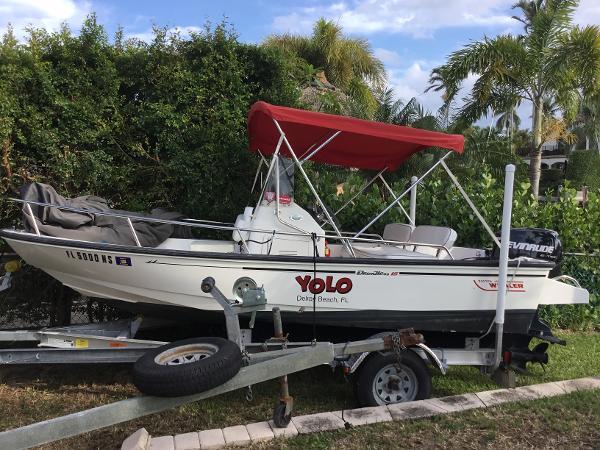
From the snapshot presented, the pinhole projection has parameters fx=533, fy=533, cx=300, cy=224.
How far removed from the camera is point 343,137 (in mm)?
5637

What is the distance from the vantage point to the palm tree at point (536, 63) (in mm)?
12695

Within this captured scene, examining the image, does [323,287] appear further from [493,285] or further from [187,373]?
[187,373]

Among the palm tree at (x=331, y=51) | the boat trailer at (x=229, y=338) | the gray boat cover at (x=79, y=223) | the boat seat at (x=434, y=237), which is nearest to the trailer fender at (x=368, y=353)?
the boat trailer at (x=229, y=338)

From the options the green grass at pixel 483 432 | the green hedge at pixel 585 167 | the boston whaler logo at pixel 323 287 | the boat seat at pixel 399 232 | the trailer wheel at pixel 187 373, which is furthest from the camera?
the green hedge at pixel 585 167

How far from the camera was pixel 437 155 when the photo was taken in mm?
12664

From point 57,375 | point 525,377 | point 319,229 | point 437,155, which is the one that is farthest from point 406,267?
point 437,155

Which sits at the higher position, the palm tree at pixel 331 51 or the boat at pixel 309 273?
the palm tree at pixel 331 51

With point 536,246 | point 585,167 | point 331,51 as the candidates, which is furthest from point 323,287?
point 585,167

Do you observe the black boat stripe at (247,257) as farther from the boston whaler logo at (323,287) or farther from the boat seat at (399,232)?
the boat seat at (399,232)

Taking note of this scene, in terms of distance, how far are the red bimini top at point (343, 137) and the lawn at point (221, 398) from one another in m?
2.42

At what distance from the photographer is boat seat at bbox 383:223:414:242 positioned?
6.15 meters

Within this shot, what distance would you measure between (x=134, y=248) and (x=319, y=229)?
6.03ft

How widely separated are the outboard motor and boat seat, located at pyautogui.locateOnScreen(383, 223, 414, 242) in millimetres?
1150

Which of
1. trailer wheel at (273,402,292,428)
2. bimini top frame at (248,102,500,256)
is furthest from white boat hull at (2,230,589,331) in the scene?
trailer wheel at (273,402,292,428)
